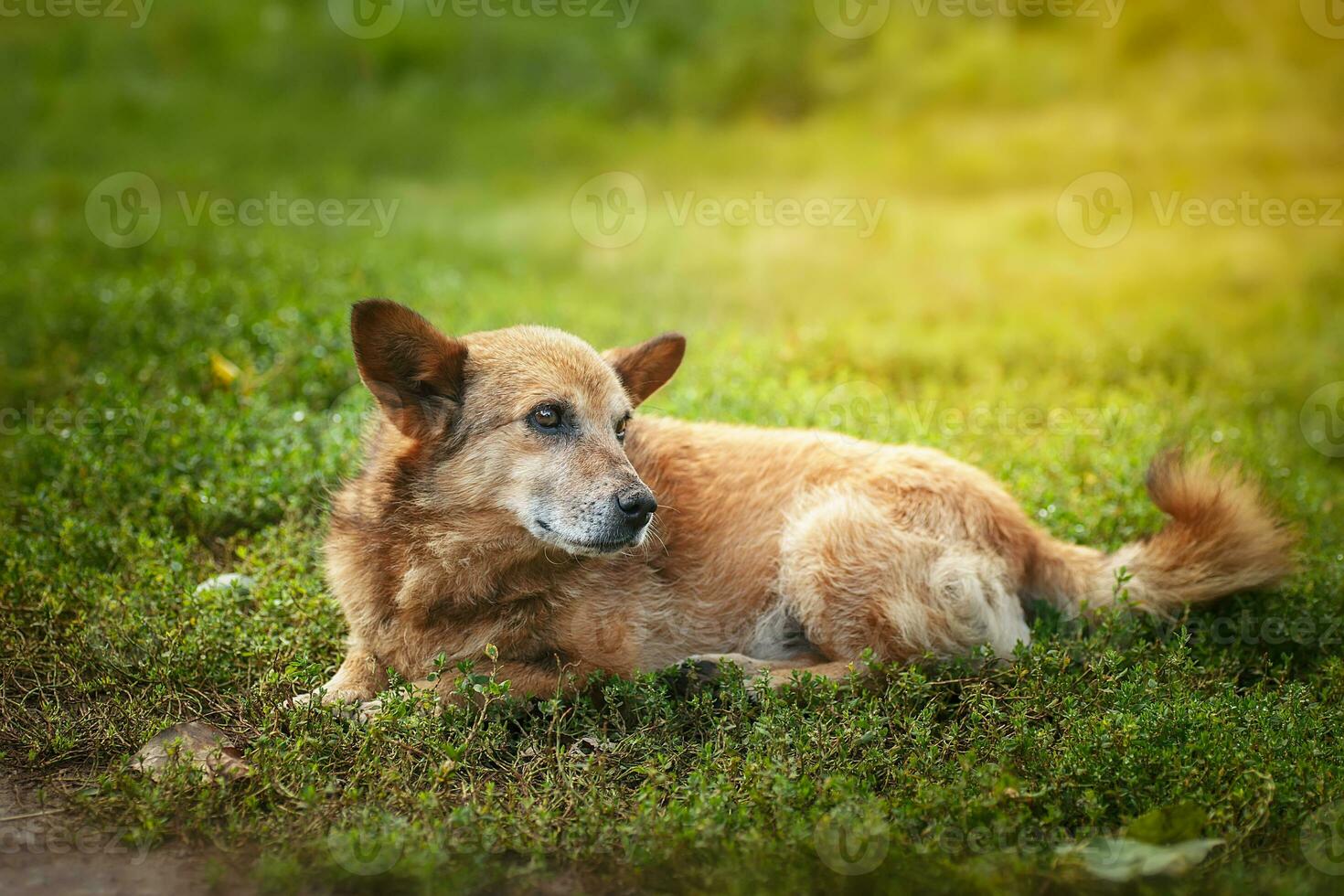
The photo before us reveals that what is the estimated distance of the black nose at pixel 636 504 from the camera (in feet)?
14.6

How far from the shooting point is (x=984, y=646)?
484 centimetres

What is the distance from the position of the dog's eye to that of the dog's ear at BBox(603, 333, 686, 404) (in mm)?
525

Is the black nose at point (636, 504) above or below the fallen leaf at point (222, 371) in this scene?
below

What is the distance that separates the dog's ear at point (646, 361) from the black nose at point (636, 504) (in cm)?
83

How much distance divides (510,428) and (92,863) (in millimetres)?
2052

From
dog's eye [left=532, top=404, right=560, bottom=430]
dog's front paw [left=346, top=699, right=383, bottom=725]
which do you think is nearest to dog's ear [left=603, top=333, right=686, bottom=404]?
dog's eye [left=532, top=404, right=560, bottom=430]

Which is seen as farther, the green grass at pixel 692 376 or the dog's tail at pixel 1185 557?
the dog's tail at pixel 1185 557

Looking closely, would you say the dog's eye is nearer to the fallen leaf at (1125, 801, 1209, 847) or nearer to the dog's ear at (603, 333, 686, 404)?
the dog's ear at (603, 333, 686, 404)

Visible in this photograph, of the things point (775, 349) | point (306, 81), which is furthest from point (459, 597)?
point (306, 81)

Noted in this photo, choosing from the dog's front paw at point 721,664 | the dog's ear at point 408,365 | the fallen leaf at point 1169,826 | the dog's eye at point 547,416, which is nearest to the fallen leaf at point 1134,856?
the fallen leaf at point 1169,826

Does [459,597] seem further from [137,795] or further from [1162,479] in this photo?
[1162,479]

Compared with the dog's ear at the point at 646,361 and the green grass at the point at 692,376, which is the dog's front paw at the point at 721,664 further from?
the dog's ear at the point at 646,361

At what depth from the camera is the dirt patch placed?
3.50 metres

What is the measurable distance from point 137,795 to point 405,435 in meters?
1.63
